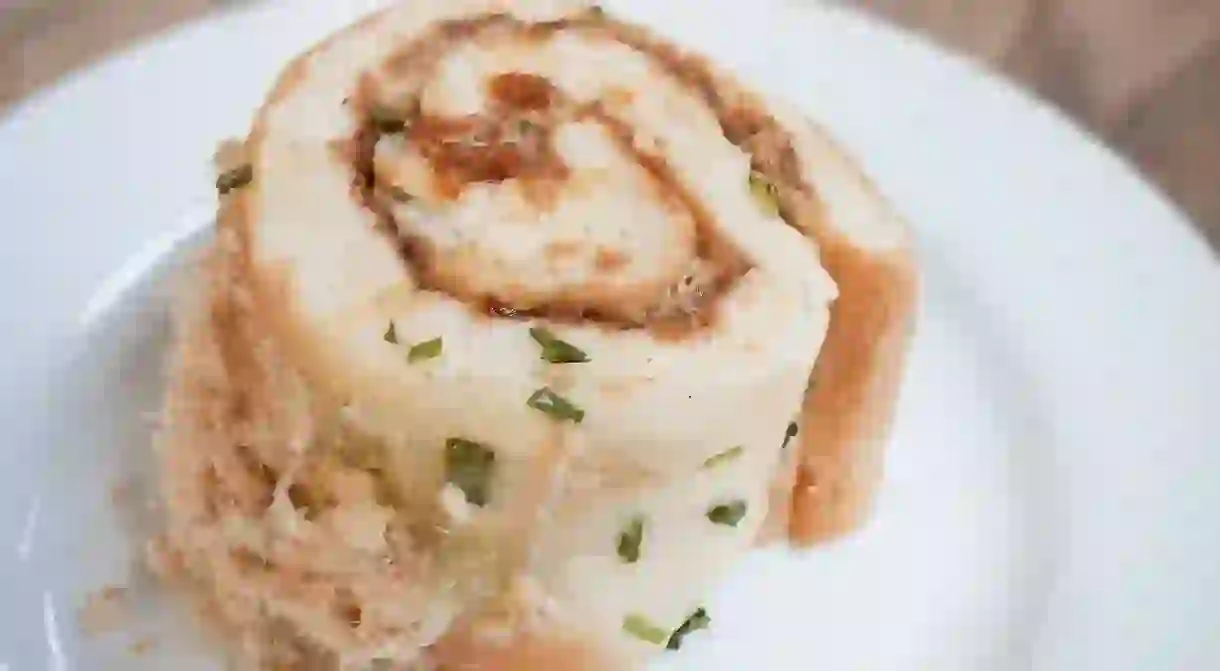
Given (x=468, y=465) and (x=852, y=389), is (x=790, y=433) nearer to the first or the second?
(x=852, y=389)

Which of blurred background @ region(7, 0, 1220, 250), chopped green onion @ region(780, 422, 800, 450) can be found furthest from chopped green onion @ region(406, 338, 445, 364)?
blurred background @ region(7, 0, 1220, 250)

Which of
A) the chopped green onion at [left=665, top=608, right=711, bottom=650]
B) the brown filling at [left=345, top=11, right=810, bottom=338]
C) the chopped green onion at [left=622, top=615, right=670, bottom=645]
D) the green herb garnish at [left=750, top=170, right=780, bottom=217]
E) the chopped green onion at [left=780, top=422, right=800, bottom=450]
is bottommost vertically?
the chopped green onion at [left=665, top=608, right=711, bottom=650]

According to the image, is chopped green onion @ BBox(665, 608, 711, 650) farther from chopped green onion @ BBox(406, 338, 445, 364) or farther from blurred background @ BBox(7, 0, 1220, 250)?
blurred background @ BBox(7, 0, 1220, 250)

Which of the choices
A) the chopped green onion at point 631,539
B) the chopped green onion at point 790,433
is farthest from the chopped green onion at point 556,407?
the chopped green onion at point 790,433

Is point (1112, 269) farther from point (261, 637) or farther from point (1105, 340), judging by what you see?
point (261, 637)

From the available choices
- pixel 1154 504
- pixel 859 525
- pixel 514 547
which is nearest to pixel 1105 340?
pixel 1154 504

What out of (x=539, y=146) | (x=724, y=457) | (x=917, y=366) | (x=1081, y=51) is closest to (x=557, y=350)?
(x=724, y=457)
